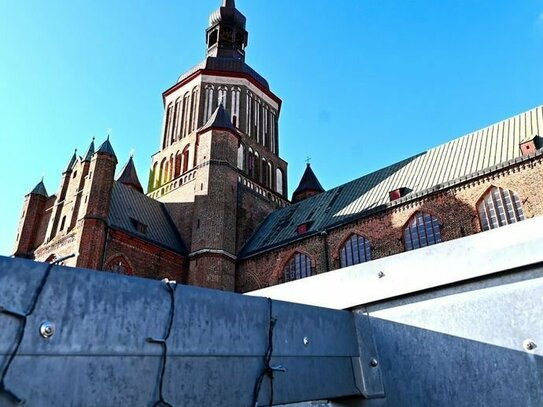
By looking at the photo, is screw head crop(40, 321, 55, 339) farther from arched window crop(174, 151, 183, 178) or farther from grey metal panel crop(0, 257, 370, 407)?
arched window crop(174, 151, 183, 178)

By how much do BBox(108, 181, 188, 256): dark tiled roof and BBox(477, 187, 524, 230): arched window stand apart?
14.1m

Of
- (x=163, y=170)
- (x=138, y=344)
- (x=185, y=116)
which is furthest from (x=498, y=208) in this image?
(x=185, y=116)

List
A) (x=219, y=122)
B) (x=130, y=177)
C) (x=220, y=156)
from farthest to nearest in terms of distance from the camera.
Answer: (x=130, y=177), (x=219, y=122), (x=220, y=156)

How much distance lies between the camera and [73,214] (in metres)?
Result: 20.1

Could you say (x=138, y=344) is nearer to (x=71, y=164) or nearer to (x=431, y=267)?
(x=431, y=267)

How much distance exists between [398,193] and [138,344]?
1760cm

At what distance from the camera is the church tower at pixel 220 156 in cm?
2300

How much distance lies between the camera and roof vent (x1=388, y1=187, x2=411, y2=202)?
19.3 m

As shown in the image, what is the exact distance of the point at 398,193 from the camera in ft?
63.5

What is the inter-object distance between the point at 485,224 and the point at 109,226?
1521 centimetres

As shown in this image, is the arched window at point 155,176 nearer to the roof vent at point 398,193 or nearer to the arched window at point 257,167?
the arched window at point 257,167

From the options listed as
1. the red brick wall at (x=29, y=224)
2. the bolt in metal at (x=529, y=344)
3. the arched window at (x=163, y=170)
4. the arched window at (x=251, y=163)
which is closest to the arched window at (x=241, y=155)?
the arched window at (x=251, y=163)

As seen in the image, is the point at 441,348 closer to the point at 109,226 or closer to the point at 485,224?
the point at 485,224

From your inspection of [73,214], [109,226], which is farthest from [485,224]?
[73,214]
